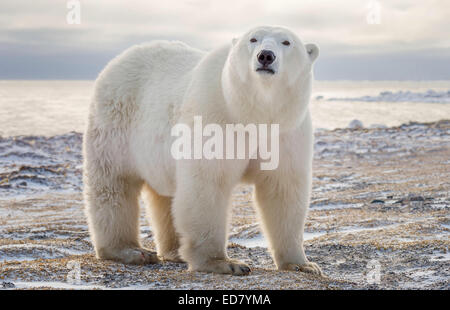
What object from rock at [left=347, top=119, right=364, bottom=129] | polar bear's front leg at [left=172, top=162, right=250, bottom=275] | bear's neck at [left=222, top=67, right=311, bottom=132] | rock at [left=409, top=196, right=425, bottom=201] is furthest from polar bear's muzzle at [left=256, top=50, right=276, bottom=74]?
rock at [left=347, top=119, right=364, bottom=129]

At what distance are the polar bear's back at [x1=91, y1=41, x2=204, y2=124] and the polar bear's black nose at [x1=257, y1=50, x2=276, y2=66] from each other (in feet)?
4.12

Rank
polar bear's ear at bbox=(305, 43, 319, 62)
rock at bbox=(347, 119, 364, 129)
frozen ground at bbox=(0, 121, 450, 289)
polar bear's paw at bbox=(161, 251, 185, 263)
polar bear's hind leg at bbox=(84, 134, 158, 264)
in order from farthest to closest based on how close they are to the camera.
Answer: rock at bbox=(347, 119, 364, 129) → polar bear's paw at bbox=(161, 251, 185, 263) → polar bear's hind leg at bbox=(84, 134, 158, 264) → polar bear's ear at bbox=(305, 43, 319, 62) → frozen ground at bbox=(0, 121, 450, 289)

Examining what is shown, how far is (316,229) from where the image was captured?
6.48 m

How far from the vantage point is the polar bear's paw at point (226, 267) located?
422 centimetres

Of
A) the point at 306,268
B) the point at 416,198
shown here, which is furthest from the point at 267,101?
the point at 416,198

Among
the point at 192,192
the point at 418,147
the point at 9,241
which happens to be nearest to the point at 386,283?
the point at 192,192

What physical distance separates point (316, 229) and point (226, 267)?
2.46 metres

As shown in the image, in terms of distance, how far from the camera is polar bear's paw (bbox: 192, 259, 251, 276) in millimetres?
4223

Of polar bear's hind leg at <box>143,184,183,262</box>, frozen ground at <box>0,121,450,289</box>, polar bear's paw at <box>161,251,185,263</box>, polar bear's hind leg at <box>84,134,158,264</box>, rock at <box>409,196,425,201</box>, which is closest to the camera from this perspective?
frozen ground at <box>0,121,450,289</box>

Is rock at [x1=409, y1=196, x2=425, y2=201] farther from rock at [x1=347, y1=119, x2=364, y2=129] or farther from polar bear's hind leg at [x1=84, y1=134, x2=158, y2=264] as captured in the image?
rock at [x1=347, y1=119, x2=364, y2=129]

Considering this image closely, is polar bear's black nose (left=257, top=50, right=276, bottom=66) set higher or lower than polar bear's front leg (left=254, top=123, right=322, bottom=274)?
higher

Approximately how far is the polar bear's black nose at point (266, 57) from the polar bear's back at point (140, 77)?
125cm

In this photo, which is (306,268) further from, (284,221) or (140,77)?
(140,77)

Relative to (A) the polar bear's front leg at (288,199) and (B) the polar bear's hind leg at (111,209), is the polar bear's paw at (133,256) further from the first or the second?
(A) the polar bear's front leg at (288,199)
